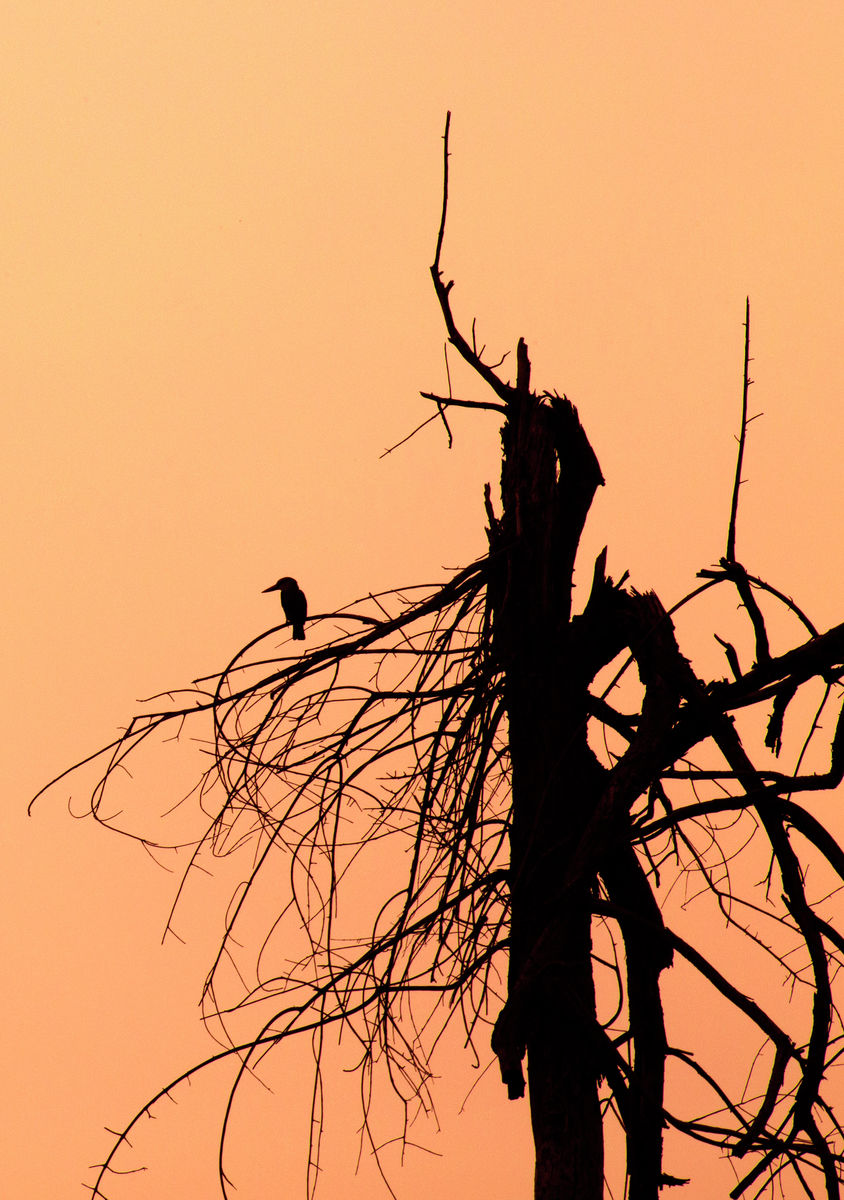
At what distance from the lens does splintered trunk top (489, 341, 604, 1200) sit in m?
3.87

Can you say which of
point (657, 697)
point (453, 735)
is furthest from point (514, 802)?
point (657, 697)

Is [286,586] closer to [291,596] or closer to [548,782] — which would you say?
[291,596]

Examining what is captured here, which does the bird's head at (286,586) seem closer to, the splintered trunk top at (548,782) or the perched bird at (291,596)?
the perched bird at (291,596)

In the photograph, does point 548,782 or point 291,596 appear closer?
point 548,782

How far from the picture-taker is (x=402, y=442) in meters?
4.57

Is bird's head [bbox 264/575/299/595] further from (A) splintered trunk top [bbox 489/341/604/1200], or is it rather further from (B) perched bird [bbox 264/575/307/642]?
(A) splintered trunk top [bbox 489/341/604/1200]

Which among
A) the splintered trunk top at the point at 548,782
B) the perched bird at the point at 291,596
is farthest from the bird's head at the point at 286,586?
the splintered trunk top at the point at 548,782

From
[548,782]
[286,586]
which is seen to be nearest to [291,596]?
[286,586]

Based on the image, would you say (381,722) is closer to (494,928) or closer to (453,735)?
(453,735)

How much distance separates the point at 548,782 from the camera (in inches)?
159

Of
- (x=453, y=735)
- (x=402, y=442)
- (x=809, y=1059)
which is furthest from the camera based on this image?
(x=402, y=442)

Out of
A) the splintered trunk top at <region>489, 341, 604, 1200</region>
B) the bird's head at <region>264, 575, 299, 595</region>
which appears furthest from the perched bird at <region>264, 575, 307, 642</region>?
the splintered trunk top at <region>489, 341, 604, 1200</region>

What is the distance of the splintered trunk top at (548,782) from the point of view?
A: 152 inches

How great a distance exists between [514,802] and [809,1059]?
1.10 metres
